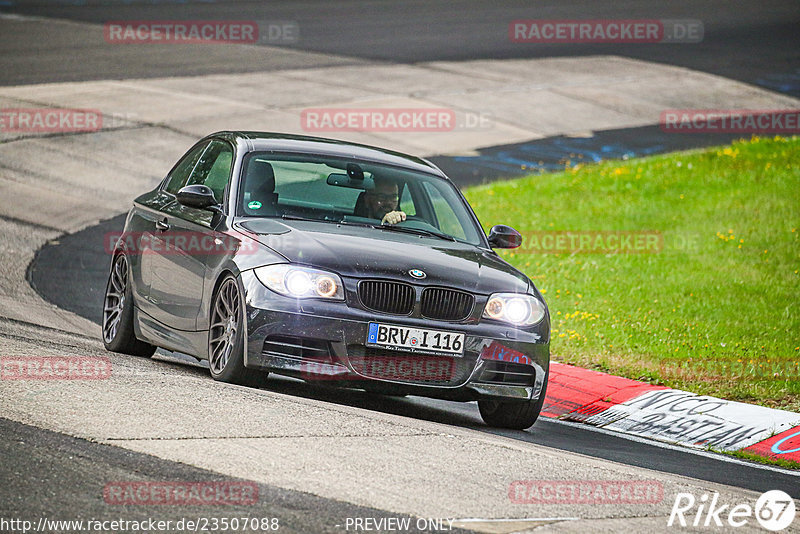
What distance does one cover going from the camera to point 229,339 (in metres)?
7.96

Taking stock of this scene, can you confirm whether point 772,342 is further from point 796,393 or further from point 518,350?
point 518,350

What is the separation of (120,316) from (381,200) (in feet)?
7.52

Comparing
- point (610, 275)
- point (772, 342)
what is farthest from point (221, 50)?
point (772, 342)

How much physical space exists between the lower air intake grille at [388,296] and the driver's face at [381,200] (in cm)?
120

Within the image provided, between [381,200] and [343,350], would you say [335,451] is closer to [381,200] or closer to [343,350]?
[343,350]

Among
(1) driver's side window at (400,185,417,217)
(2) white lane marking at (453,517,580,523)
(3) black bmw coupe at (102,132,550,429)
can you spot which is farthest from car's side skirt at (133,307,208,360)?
(2) white lane marking at (453,517,580,523)

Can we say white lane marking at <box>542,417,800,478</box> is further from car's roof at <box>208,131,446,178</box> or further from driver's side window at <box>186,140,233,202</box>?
driver's side window at <box>186,140,233,202</box>

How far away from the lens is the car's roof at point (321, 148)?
9.12 metres

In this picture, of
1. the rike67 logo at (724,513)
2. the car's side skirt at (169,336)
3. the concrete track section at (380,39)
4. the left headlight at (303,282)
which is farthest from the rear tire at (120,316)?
the concrete track section at (380,39)

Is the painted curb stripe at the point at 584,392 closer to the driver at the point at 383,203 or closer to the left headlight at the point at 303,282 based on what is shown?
the driver at the point at 383,203

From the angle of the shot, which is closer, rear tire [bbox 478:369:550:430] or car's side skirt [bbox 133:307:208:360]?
rear tire [bbox 478:369:550:430]

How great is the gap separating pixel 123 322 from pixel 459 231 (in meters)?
2.61

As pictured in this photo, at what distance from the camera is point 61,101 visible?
22.9 m

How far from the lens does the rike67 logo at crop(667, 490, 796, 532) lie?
5.80 m
